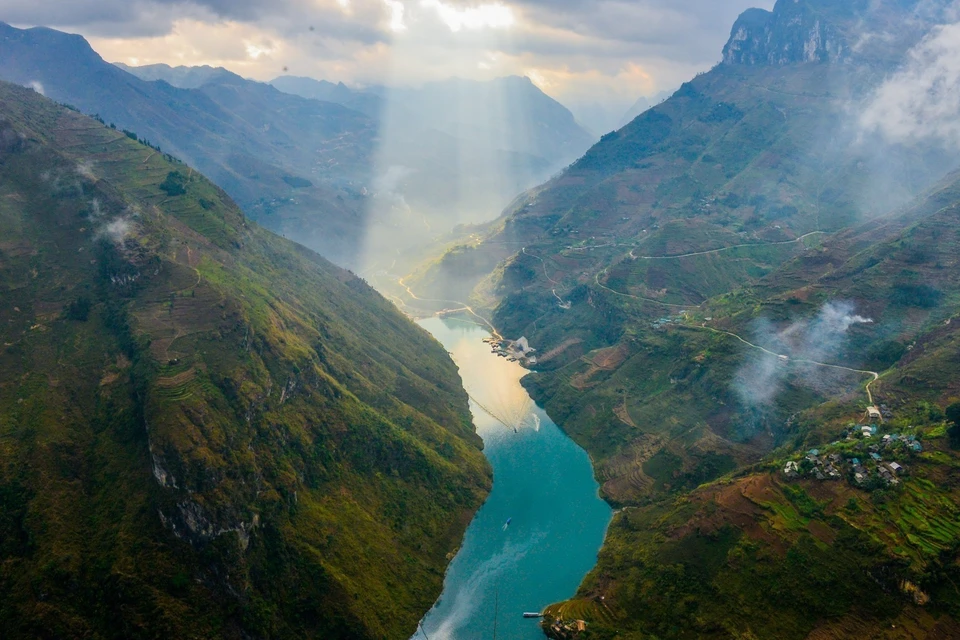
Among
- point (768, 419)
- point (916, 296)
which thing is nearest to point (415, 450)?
point (768, 419)

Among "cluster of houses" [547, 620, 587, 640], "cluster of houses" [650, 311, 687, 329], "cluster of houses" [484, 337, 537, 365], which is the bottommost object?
"cluster of houses" [547, 620, 587, 640]

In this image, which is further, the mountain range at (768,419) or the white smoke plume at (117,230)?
the white smoke plume at (117,230)

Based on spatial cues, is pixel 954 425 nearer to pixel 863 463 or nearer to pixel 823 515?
pixel 863 463

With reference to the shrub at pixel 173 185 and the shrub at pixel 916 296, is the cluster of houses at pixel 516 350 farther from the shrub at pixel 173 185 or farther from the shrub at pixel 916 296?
the shrub at pixel 173 185

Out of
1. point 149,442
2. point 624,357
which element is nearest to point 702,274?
point 624,357

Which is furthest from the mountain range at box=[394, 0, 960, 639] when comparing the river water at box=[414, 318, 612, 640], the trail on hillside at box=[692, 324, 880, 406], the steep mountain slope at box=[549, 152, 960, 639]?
the river water at box=[414, 318, 612, 640]

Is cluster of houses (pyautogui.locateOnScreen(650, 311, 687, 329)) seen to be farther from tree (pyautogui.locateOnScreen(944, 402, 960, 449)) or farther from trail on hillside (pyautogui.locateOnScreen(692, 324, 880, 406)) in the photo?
tree (pyautogui.locateOnScreen(944, 402, 960, 449))

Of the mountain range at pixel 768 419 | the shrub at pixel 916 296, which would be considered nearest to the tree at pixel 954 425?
the mountain range at pixel 768 419
